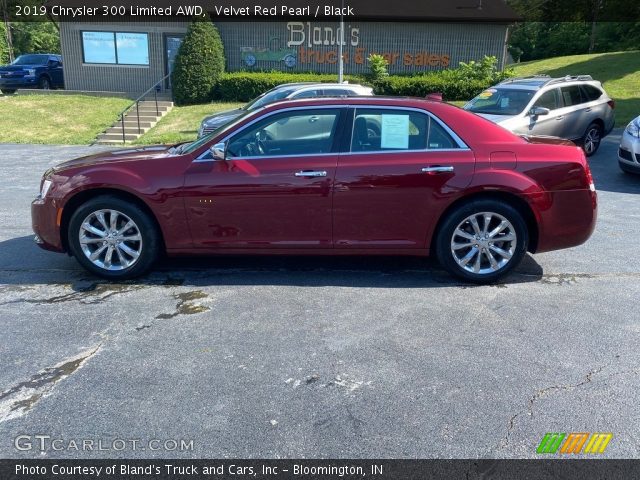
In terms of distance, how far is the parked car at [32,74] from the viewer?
23494 millimetres

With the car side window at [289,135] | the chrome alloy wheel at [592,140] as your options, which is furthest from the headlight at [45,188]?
the chrome alloy wheel at [592,140]

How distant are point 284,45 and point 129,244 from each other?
20316mm

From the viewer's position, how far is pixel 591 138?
39.9 ft

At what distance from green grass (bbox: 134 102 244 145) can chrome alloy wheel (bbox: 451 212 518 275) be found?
36.3 feet

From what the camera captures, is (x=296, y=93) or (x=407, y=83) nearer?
(x=296, y=93)

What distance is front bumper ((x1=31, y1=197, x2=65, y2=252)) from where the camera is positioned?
5.05 m

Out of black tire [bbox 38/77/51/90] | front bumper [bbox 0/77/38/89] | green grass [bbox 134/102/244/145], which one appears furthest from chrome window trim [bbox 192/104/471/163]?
black tire [bbox 38/77/51/90]

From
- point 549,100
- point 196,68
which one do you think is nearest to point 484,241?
point 549,100

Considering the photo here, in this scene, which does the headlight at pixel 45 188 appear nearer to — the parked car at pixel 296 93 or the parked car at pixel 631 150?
the parked car at pixel 296 93

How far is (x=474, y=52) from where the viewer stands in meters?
23.7

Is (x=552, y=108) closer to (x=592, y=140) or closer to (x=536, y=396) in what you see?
(x=592, y=140)

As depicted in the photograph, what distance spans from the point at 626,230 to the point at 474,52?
737 inches

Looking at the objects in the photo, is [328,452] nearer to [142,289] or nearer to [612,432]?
[612,432]

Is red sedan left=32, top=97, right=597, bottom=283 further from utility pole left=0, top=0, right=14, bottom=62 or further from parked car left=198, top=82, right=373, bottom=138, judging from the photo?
utility pole left=0, top=0, right=14, bottom=62
